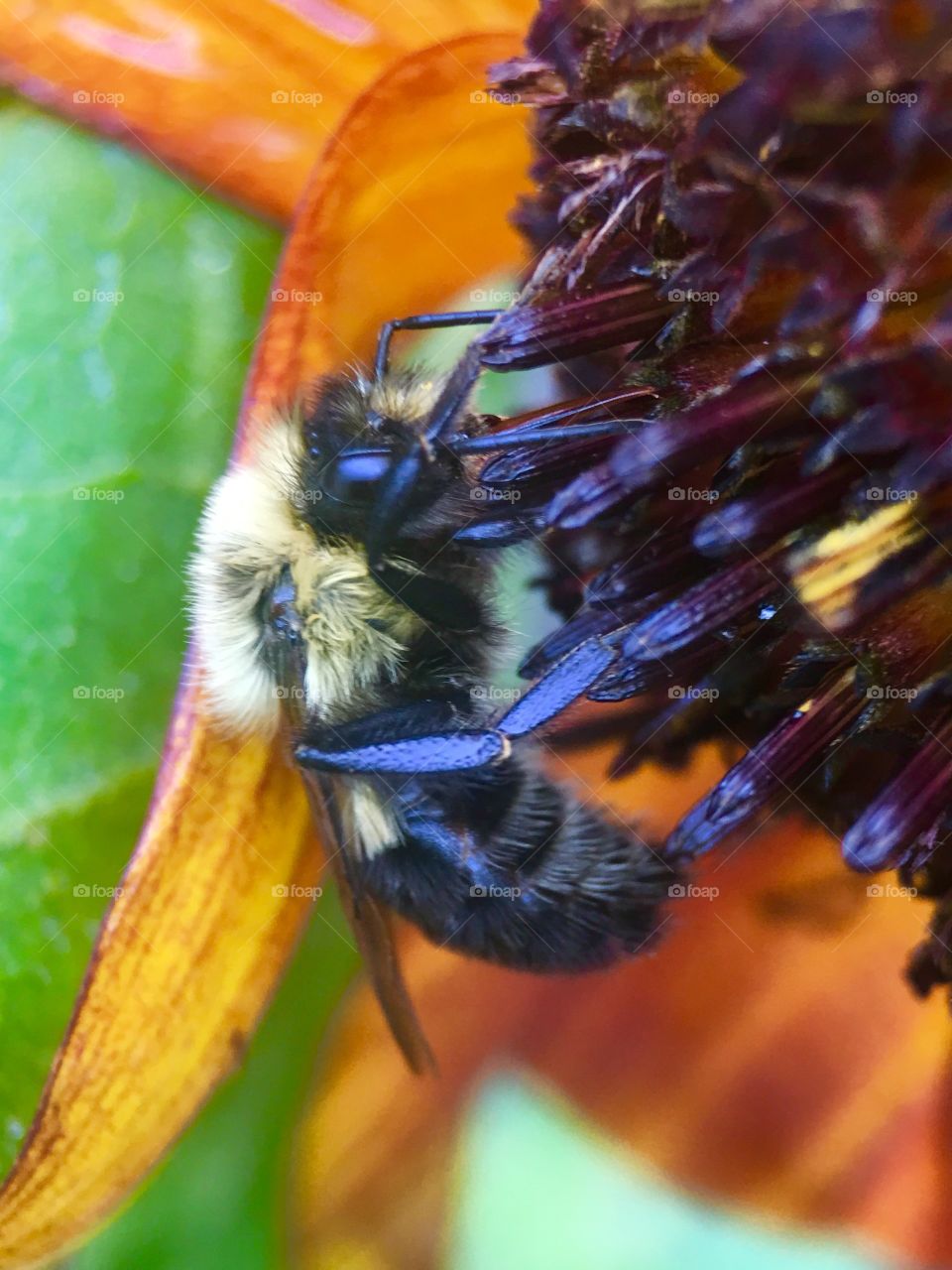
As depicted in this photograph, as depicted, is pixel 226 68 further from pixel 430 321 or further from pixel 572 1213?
pixel 572 1213

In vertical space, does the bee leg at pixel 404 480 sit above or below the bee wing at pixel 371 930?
above

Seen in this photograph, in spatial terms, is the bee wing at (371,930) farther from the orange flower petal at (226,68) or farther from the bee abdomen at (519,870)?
the orange flower petal at (226,68)

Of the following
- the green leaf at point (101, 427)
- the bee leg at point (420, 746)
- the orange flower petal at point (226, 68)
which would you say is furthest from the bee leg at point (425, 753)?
the orange flower petal at point (226, 68)

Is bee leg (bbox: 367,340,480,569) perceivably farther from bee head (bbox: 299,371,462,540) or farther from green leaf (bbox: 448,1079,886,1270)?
green leaf (bbox: 448,1079,886,1270)

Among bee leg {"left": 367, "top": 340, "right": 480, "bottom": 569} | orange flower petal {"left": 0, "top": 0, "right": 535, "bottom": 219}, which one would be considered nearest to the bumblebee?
bee leg {"left": 367, "top": 340, "right": 480, "bottom": 569}

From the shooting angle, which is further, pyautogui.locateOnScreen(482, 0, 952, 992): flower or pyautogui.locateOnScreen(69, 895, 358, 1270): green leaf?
pyautogui.locateOnScreen(69, 895, 358, 1270): green leaf

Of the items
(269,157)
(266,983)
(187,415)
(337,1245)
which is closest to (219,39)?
(269,157)
